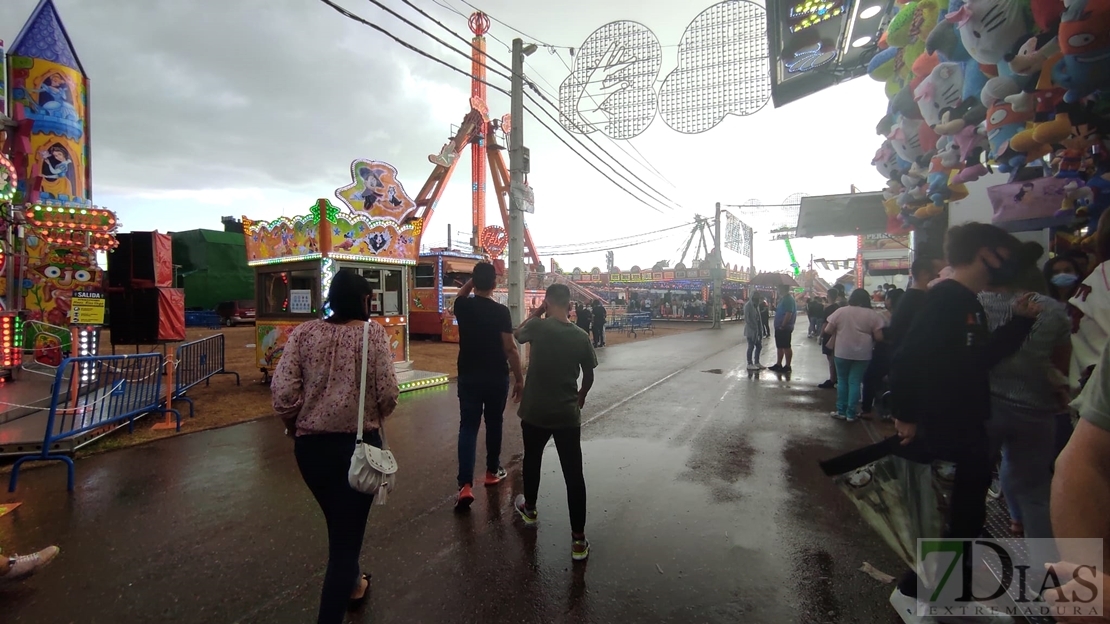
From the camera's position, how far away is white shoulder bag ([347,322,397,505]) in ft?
7.07

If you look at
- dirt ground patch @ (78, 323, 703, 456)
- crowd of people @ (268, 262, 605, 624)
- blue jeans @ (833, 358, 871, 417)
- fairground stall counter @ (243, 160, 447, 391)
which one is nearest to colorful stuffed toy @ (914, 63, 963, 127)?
crowd of people @ (268, 262, 605, 624)

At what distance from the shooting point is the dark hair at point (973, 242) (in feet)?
8.23

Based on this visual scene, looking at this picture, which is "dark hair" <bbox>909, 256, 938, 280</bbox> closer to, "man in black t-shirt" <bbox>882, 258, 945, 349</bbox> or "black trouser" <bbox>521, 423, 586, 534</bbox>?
"man in black t-shirt" <bbox>882, 258, 945, 349</bbox>

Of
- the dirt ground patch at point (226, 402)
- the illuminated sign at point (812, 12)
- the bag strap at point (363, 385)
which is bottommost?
the dirt ground patch at point (226, 402)

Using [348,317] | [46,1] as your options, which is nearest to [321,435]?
[348,317]

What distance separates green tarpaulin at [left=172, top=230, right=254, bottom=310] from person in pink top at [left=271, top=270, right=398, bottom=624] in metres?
29.7

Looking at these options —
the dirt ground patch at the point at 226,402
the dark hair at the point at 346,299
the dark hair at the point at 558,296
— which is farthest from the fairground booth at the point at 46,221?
the dark hair at the point at 558,296

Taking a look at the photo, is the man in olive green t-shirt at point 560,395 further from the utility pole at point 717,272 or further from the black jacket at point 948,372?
the utility pole at point 717,272

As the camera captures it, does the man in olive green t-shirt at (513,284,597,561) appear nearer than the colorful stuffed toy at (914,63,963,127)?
Yes

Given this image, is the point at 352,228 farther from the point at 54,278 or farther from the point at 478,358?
the point at 478,358

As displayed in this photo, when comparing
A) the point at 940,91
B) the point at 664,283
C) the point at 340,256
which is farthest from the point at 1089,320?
the point at 664,283

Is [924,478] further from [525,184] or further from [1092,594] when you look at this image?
[525,184]

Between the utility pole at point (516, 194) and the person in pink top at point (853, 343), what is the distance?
5.44m

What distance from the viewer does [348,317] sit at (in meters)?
2.41
